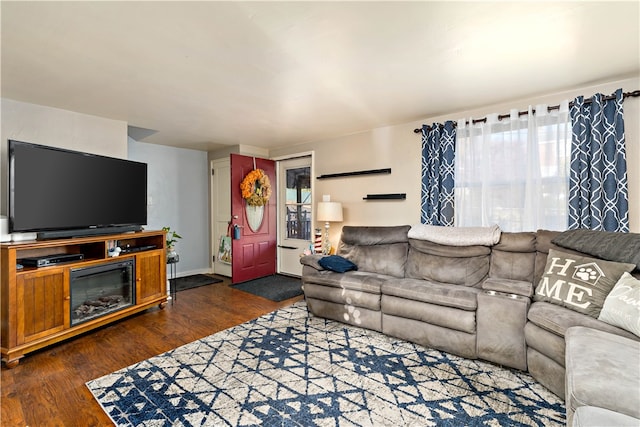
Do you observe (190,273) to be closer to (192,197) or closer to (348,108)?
(192,197)

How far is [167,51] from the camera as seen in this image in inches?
77.6

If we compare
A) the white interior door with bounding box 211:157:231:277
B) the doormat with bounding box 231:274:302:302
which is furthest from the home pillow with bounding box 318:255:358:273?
the white interior door with bounding box 211:157:231:277

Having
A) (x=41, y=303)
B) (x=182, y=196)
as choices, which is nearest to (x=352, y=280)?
(x=41, y=303)

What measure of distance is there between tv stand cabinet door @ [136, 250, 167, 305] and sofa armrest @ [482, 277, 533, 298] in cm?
341

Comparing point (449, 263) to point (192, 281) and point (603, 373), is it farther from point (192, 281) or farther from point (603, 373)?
point (192, 281)

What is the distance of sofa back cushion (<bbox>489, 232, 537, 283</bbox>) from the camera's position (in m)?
2.51

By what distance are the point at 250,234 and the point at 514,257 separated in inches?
143

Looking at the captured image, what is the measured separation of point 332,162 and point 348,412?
11.1ft

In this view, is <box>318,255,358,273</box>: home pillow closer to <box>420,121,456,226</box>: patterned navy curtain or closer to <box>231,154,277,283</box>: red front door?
<box>420,121,456,226</box>: patterned navy curtain

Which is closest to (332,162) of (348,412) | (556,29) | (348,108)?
(348,108)

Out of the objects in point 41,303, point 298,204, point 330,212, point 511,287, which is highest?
point 298,204

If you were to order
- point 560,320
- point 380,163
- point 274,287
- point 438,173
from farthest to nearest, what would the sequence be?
point 274,287
point 380,163
point 438,173
point 560,320

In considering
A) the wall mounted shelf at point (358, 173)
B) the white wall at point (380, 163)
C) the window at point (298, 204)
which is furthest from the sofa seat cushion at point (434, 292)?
the window at point (298, 204)

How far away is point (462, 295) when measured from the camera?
7.68ft
